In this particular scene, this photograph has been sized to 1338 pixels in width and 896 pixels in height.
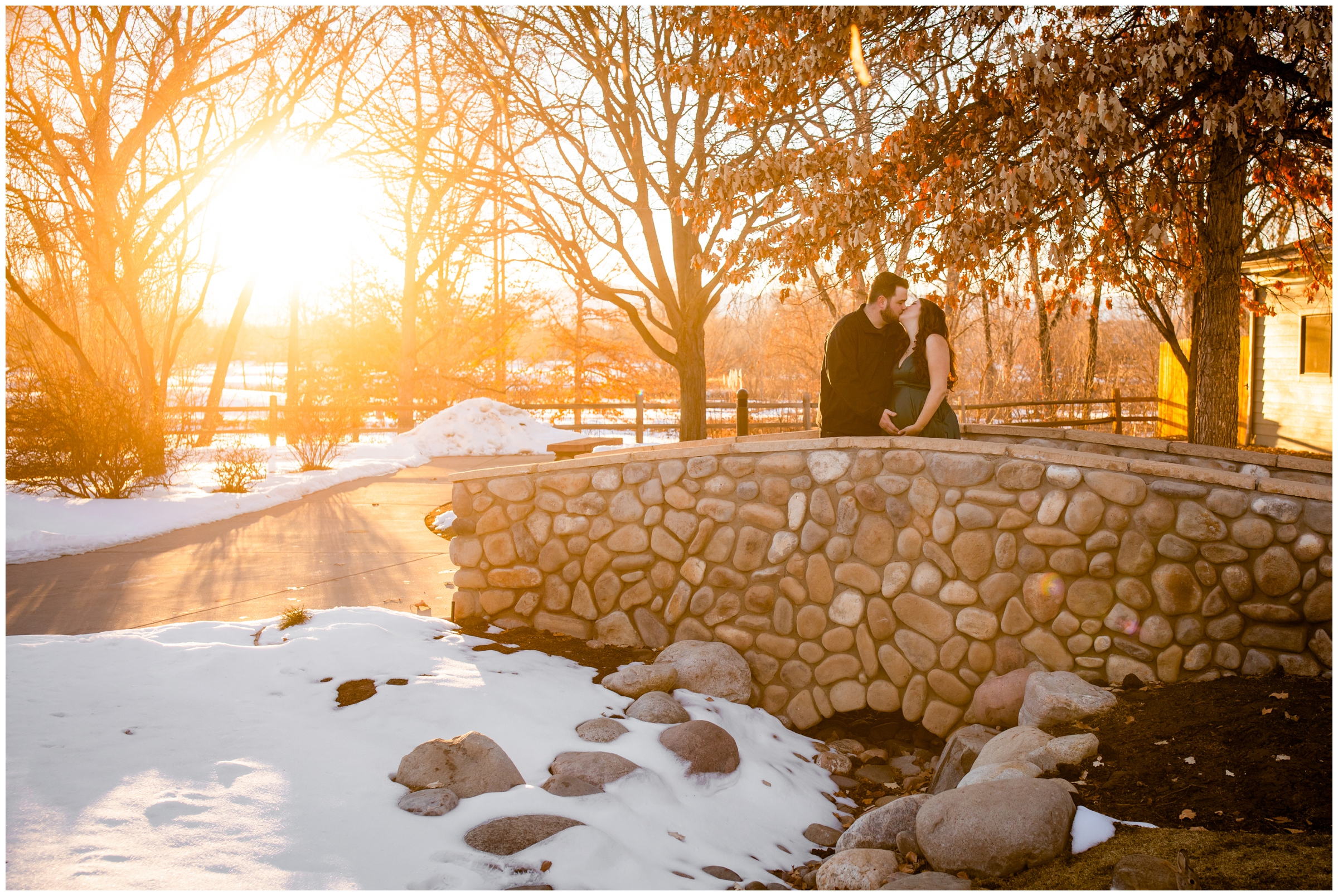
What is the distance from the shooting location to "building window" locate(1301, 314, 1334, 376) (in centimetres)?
1277

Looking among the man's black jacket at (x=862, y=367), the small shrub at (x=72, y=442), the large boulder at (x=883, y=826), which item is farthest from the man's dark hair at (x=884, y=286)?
the small shrub at (x=72, y=442)

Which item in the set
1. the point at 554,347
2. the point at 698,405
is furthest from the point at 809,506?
the point at 554,347

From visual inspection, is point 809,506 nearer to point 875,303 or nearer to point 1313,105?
point 875,303

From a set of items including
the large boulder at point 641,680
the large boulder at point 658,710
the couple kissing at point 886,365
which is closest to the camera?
the large boulder at point 658,710

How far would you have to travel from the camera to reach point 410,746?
338 cm

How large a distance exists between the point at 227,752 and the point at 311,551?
14.8 feet

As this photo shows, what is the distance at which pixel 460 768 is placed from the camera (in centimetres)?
309

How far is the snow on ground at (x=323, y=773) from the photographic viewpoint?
2449 mm

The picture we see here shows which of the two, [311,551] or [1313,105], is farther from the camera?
[311,551]

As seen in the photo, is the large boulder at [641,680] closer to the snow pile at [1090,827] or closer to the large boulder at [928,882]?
the large boulder at [928,882]

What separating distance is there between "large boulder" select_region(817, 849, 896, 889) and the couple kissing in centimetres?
270

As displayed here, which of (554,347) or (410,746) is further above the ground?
(554,347)

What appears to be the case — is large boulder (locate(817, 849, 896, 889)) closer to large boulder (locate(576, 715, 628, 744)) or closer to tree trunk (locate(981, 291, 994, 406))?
large boulder (locate(576, 715, 628, 744))

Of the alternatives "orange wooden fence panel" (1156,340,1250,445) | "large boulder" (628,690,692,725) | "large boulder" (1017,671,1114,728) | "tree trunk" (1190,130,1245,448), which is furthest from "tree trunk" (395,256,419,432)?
"large boulder" (1017,671,1114,728)
